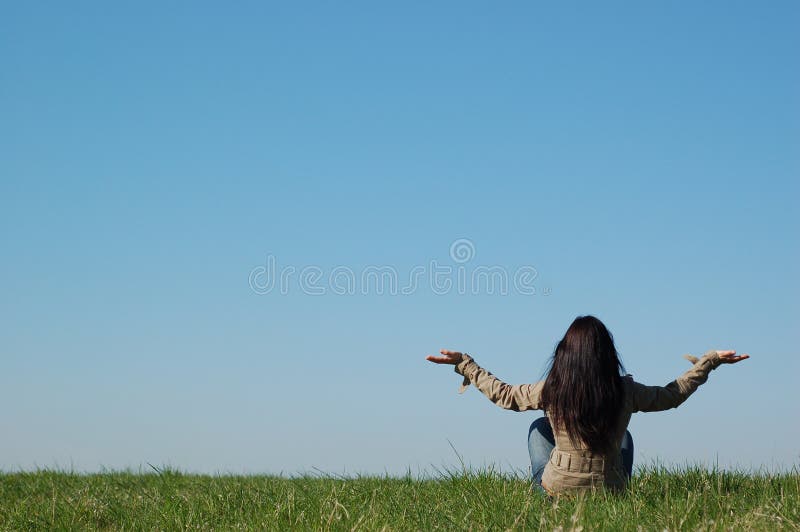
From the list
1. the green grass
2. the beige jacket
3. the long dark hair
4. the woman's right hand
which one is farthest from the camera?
the woman's right hand

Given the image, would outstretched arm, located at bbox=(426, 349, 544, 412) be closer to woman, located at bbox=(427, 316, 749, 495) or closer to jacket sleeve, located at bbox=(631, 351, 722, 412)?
woman, located at bbox=(427, 316, 749, 495)

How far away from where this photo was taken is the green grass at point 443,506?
560cm

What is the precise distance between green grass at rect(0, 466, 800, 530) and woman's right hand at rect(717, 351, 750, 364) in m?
1.09

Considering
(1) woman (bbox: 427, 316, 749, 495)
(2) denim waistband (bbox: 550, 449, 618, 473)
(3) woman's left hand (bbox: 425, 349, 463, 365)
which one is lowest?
(2) denim waistband (bbox: 550, 449, 618, 473)

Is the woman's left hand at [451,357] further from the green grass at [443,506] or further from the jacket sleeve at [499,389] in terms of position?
the green grass at [443,506]

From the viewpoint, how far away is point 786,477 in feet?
25.4

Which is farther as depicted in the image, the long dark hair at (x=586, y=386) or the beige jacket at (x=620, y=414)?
the beige jacket at (x=620, y=414)

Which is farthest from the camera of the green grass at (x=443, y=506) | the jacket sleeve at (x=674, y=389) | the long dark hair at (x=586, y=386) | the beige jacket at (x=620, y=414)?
the jacket sleeve at (x=674, y=389)

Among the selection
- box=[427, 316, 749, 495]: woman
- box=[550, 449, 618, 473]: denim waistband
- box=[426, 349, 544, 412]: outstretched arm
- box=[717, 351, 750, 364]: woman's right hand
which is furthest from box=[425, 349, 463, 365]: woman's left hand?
box=[717, 351, 750, 364]: woman's right hand

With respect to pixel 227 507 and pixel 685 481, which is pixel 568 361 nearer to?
pixel 685 481

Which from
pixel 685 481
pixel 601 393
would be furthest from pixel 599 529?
pixel 685 481

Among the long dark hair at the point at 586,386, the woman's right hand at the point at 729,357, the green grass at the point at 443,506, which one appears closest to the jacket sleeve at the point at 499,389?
the long dark hair at the point at 586,386

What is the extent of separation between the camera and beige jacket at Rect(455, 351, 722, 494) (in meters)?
6.82

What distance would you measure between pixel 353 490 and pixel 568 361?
2.50 m
